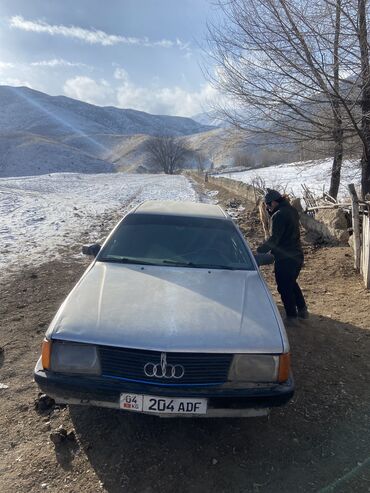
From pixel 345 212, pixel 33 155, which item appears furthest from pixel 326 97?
pixel 33 155

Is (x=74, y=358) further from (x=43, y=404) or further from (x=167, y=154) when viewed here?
(x=167, y=154)

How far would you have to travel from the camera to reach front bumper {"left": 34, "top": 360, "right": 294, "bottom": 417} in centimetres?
264

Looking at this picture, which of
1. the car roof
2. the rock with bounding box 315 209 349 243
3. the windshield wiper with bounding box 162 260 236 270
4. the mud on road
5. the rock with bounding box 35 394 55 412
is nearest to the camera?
the mud on road

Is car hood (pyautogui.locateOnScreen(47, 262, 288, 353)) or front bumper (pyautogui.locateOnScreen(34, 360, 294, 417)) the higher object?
car hood (pyautogui.locateOnScreen(47, 262, 288, 353))

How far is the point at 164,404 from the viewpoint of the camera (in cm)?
262

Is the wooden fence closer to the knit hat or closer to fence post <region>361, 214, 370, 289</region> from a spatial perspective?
fence post <region>361, 214, 370, 289</region>

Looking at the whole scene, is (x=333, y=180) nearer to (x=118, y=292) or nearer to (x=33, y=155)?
(x=118, y=292)

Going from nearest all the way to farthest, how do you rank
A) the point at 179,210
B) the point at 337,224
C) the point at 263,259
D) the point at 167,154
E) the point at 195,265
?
1. the point at 195,265
2. the point at 263,259
3. the point at 179,210
4. the point at 337,224
5. the point at 167,154

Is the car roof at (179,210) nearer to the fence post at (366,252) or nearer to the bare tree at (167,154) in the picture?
the fence post at (366,252)

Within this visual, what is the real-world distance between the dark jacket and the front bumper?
2429mm

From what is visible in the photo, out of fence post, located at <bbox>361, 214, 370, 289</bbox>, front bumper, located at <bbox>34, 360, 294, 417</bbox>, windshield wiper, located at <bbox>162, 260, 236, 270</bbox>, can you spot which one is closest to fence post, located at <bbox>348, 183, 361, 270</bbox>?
fence post, located at <bbox>361, 214, 370, 289</bbox>

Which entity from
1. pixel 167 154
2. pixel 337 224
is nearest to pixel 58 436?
pixel 337 224

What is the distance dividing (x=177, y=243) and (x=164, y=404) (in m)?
1.89

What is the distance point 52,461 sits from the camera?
2711 millimetres
